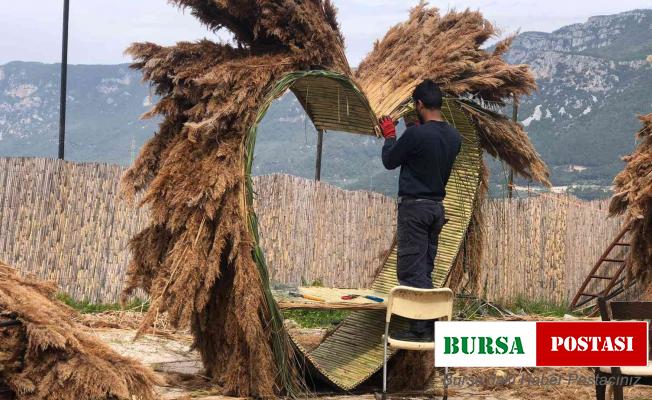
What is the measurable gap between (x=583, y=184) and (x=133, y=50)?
111ft

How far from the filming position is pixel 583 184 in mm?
37344

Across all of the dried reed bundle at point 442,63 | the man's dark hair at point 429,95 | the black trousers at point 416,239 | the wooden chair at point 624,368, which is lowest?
the wooden chair at point 624,368

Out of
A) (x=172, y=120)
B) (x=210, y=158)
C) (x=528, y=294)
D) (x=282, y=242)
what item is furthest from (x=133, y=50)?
(x=528, y=294)

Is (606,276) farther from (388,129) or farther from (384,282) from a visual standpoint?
(388,129)

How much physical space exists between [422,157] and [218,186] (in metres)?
1.32

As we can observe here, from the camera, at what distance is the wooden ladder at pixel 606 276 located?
38.4 ft

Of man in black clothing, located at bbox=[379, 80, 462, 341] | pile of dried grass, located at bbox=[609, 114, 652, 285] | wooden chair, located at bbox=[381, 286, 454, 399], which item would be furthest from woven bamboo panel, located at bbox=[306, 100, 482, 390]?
pile of dried grass, located at bbox=[609, 114, 652, 285]

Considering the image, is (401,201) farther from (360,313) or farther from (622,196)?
(622,196)

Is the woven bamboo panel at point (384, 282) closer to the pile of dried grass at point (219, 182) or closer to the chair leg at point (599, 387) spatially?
the pile of dried grass at point (219, 182)

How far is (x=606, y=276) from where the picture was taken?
1254 centimetres

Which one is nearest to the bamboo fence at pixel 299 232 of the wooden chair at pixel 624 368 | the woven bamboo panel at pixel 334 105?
the woven bamboo panel at pixel 334 105

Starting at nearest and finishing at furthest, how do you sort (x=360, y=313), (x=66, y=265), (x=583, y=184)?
(x=360, y=313) → (x=66, y=265) → (x=583, y=184)

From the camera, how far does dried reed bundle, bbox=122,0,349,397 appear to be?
5.29m

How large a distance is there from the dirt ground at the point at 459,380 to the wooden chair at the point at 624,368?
1366 mm
